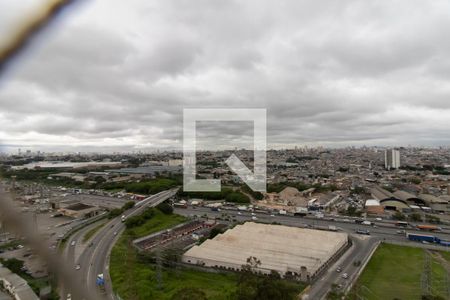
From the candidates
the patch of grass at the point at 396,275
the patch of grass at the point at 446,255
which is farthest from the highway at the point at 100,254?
the patch of grass at the point at 446,255

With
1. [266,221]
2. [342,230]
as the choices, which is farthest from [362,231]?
[266,221]

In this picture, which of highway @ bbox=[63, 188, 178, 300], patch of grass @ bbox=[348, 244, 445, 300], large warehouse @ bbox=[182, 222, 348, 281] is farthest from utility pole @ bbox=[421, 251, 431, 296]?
highway @ bbox=[63, 188, 178, 300]

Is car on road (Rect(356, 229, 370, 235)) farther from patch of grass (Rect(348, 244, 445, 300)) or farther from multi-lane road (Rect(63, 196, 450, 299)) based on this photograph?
patch of grass (Rect(348, 244, 445, 300))

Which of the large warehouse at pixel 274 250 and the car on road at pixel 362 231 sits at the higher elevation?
the large warehouse at pixel 274 250

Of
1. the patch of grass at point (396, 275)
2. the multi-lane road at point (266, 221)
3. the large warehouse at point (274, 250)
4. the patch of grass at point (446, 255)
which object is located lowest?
the patch of grass at point (396, 275)

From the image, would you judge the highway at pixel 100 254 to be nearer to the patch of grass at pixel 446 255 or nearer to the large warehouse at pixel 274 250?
the large warehouse at pixel 274 250

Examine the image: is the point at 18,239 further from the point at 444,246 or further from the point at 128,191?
the point at 128,191

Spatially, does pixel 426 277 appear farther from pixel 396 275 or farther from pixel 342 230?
pixel 342 230
